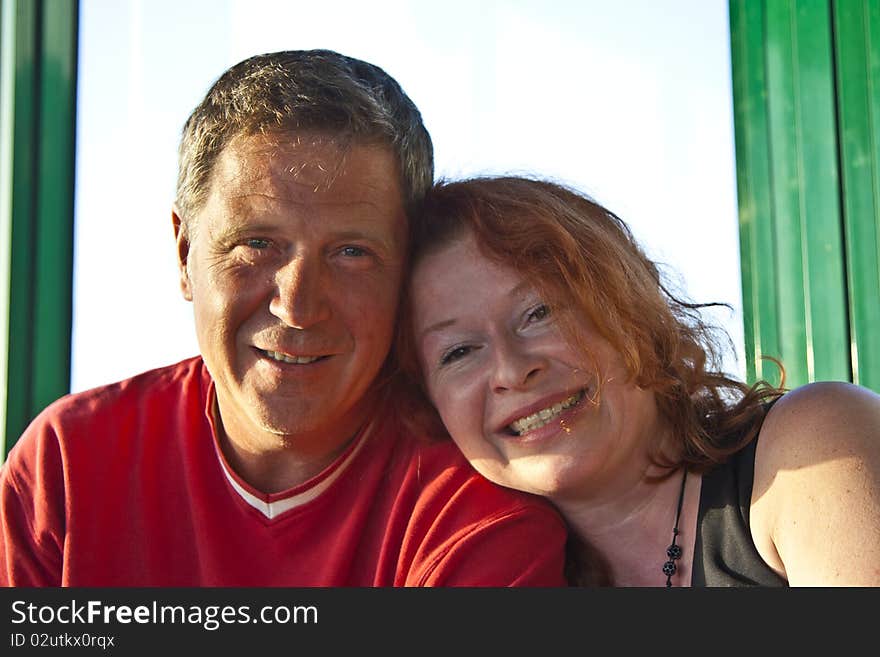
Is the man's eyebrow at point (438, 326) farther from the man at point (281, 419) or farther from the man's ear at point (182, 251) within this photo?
the man's ear at point (182, 251)

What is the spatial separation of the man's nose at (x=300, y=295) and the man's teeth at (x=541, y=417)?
1.09 ft

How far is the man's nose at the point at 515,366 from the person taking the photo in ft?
4.13

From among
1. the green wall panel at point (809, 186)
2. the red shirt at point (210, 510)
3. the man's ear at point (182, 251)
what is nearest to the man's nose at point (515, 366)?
the red shirt at point (210, 510)

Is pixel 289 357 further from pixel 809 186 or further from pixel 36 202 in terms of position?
pixel 809 186

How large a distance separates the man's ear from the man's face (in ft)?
0.26

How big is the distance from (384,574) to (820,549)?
60cm

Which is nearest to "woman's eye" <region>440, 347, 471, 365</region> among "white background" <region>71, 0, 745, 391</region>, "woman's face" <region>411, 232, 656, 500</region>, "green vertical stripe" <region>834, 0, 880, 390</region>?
"woman's face" <region>411, 232, 656, 500</region>

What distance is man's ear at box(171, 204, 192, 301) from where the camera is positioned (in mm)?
1479

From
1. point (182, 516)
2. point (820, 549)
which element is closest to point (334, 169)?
point (182, 516)

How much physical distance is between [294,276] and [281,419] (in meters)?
0.22

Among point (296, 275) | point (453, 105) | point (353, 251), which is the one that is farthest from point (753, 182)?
point (296, 275)

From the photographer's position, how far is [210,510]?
56.0 inches

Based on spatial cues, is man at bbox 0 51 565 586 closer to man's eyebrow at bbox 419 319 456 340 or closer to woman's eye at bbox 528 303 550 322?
man's eyebrow at bbox 419 319 456 340

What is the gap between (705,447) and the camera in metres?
1.36
